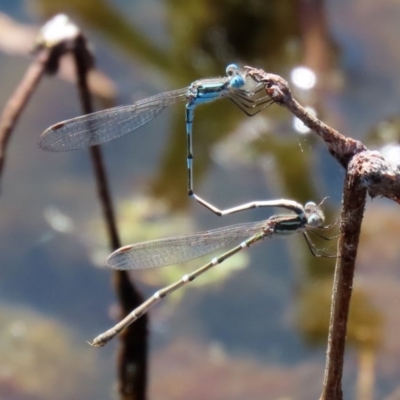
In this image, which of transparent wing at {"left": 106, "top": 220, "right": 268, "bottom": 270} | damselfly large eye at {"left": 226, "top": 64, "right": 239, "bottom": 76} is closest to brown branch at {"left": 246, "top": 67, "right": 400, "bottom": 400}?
damselfly large eye at {"left": 226, "top": 64, "right": 239, "bottom": 76}

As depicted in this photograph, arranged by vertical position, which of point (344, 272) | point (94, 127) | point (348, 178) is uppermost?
point (94, 127)

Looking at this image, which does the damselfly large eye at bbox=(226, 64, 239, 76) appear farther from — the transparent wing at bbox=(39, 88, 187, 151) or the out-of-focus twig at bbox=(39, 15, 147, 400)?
the out-of-focus twig at bbox=(39, 15, 147, 400)

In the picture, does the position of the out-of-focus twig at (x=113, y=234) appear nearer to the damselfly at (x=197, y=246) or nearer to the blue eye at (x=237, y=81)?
the damselfly at (x=197, y=246)

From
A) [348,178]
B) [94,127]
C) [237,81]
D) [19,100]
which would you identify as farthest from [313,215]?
[19,100]

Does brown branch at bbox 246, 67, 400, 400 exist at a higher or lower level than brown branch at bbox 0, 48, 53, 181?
lower

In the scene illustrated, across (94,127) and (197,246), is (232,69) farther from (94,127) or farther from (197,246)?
(197,246)

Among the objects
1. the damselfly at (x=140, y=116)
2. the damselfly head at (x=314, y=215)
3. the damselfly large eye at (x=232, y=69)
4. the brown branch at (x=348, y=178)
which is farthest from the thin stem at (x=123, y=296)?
the brown branch at (x=348, y=178)
